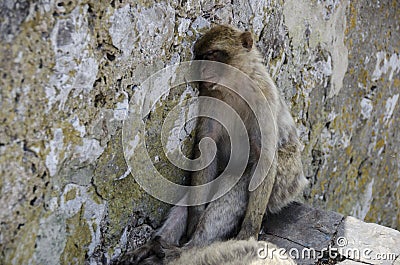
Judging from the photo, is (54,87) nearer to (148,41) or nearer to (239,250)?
(148,41)

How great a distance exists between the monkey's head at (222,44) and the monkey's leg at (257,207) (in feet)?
2.16

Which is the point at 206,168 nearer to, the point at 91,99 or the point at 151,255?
the point at 151,255

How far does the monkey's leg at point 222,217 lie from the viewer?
290 centimetres

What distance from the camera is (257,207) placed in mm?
2990

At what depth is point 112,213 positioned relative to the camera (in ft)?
8.52

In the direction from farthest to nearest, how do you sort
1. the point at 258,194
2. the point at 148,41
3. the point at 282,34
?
the point at 282,34 → the point at 258,194 → the point at 148,41

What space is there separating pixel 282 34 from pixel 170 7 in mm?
1286

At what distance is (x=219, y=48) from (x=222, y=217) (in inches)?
36.5

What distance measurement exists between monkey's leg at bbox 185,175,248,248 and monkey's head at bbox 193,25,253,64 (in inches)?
28.6

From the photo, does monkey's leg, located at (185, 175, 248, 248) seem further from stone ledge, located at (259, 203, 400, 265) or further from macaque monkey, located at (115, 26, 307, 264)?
stone ledge, located at (259, 203, 400, 265)

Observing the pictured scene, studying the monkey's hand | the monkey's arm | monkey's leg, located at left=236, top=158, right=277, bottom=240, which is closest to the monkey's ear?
the monkey's arm

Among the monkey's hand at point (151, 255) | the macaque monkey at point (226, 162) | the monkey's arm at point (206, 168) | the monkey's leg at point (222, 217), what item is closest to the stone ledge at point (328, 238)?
the macaque monkey at point (226, 162)

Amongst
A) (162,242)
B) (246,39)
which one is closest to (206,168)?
(162,242)

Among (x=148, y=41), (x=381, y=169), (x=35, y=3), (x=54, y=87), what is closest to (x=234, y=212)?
(x=148, y=41)
